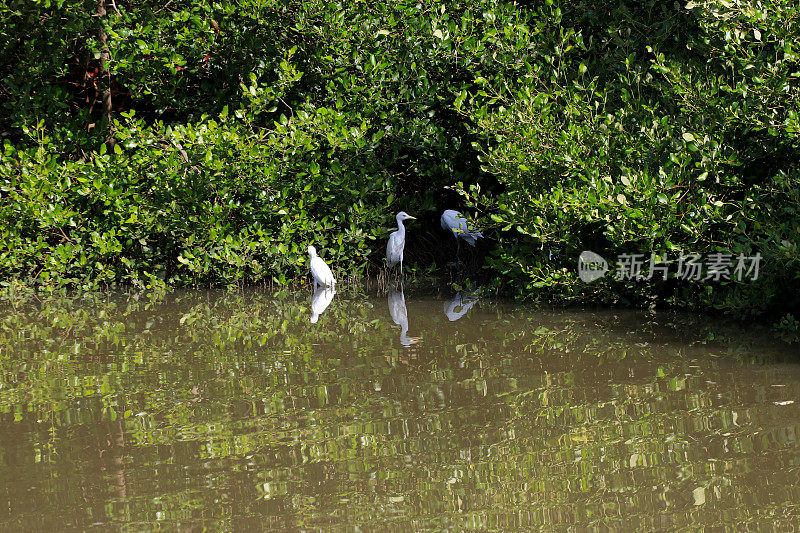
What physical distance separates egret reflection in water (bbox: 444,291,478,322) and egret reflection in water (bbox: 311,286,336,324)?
120 cm

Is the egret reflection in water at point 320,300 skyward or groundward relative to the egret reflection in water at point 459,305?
skyward

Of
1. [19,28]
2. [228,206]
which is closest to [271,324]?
[228,206]

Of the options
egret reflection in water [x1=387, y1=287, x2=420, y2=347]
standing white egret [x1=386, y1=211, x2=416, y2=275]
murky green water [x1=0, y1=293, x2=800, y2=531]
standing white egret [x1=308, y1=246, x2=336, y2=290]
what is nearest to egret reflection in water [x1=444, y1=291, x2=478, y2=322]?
egret reflection in water [x1=387, y1=287, x2=420, y2=347]

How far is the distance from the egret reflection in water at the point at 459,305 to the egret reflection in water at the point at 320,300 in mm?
1196

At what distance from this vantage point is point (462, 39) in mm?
8844

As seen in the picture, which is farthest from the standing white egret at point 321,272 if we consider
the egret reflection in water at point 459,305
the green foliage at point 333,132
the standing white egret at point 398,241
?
the egret reflection in water at point 459,305

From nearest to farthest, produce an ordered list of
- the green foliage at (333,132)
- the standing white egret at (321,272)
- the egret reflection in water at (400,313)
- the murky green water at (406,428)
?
1. the murky green water at (406,428)
2. the egret reflection in water at (400,313)
3. the green foliage at (333,132)
4. the standing white egret at (321,272)

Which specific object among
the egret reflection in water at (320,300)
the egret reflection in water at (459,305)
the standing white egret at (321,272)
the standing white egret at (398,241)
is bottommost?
the egret reflection in water at (459,305)

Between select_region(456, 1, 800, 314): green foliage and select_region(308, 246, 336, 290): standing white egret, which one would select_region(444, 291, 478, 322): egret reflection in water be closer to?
select_region(456, 1, 800, 314): green foliage

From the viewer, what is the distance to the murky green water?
2.95 metres

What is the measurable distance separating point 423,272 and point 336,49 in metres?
3.04

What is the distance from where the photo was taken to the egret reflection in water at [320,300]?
24.8 ft

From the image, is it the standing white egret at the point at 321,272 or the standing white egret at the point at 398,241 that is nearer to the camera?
the standing white egret at the point at 321,272

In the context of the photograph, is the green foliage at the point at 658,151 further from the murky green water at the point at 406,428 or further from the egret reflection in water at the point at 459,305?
the murky green water at the point at 406,428
